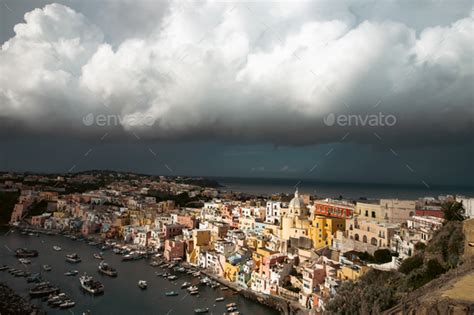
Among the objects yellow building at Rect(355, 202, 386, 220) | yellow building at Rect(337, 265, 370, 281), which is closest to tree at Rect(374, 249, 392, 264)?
yellow building at Rect(337, 265, 370, 281)

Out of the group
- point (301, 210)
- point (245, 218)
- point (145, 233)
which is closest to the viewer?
point (301, 210)

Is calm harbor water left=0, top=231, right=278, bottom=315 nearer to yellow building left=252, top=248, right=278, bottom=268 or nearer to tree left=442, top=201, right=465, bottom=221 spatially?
yellow building left=252, top=248, right=278, bottom=268

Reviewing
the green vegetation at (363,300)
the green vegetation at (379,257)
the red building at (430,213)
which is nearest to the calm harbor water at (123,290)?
the green vegetation at (379,257)

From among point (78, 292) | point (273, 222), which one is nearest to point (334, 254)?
point (273, 222)

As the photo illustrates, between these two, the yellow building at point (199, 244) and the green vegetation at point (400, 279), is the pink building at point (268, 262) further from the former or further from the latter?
the yellow building at point (199, 244)

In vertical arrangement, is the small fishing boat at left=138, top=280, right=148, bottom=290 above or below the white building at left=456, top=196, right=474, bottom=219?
below

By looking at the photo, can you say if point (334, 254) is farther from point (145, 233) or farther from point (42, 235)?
point (42, 235)
